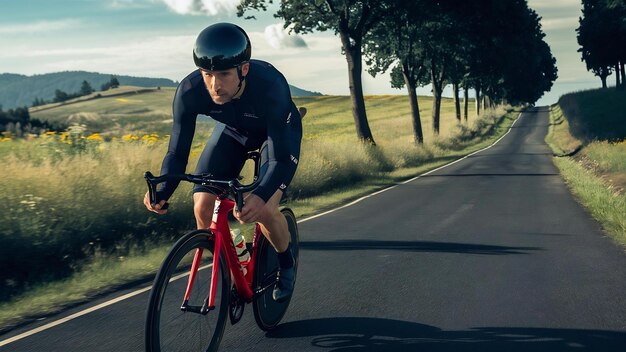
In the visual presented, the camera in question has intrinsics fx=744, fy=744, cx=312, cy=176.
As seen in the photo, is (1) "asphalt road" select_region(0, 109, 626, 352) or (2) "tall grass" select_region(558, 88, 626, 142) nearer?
(1) "asphalt road" select_region(0, 109, 626, 352)

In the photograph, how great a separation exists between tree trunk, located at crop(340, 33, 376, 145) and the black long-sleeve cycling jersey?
24.1m

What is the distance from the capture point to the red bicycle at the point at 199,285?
3926mm

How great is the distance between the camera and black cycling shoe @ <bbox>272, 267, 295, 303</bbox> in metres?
5.41

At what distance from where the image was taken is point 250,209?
4.16m

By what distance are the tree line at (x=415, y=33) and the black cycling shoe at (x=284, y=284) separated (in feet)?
76.7

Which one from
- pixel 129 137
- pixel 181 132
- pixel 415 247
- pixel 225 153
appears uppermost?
pixel 181 132

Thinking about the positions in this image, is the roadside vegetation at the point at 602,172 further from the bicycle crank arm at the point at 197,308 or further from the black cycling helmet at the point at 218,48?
the black cycling helmet at the point at 218,48

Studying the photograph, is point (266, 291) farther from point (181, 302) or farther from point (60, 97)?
point (60, 97)

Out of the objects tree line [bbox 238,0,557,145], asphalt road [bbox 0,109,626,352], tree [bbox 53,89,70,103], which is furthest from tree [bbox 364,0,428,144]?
tree [bbox 53,89,70,103]

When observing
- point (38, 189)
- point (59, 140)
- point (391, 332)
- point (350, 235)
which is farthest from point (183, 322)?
point (59, 140)

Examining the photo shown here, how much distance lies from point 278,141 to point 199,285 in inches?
38.4

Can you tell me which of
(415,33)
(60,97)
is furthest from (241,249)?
(60,97)

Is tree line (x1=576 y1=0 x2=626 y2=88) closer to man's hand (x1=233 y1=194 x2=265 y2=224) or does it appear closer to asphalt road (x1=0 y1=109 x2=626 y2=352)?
asphalt road (x1=0 y1=109 x2=626 y2=352)

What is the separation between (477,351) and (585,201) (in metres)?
11.3
